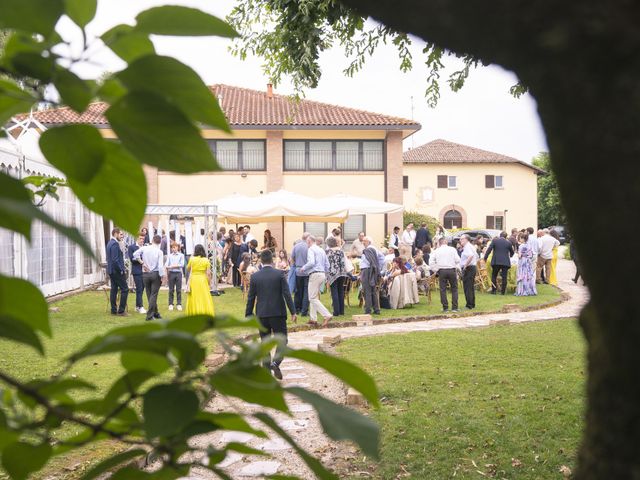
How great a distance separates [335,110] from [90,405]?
3352 centimetres

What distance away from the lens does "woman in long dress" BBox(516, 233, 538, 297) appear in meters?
20.1

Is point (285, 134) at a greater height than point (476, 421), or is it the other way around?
point (285, 134)

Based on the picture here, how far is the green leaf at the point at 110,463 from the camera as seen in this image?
2.54 feet

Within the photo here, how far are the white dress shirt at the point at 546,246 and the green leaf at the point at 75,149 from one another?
2227 cm

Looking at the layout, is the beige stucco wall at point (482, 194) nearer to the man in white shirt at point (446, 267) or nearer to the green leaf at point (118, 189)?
the man in white shirt at point (446, 267)

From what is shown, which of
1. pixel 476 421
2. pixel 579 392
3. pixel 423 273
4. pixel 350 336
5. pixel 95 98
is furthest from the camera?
pixel 423 273

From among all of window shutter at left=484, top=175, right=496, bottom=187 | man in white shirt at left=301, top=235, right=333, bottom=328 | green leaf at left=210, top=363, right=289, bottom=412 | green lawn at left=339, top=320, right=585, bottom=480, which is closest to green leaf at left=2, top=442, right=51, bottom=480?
green leaf at left=210, top=363, right=289, bottom=412

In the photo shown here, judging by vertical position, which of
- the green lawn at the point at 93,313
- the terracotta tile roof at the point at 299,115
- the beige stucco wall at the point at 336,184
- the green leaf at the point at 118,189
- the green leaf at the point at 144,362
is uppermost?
the terracotta tile roof at the point at 299,115

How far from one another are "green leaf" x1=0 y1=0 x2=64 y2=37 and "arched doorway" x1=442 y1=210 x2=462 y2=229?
52.2 meters

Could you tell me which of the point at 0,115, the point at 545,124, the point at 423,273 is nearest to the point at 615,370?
the point at 545,124

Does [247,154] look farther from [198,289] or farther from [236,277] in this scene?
[198,289]

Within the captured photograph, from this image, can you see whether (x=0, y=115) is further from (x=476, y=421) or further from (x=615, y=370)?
(x=476, y=421)

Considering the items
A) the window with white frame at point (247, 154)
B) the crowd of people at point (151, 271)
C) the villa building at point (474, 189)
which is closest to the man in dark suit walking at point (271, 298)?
the crowd of people at point (151, 271)

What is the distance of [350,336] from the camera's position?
13281mm
